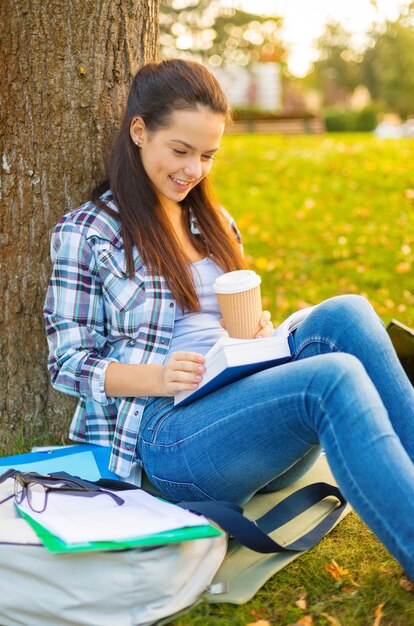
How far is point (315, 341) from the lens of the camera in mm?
2553

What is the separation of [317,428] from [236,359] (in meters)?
0.31

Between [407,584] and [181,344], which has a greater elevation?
[181,344]

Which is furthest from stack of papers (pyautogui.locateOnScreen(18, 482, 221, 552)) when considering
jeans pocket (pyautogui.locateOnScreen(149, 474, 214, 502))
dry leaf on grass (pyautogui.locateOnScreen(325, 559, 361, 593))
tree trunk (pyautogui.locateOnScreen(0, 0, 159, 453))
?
tree trunk (pyautogui.locateOnScreen(0, 0, 159, 453))

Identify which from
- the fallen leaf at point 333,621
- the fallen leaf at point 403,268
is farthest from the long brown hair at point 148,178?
the fallen leaf at point 403,268

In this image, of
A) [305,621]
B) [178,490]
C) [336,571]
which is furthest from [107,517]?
[336,571]

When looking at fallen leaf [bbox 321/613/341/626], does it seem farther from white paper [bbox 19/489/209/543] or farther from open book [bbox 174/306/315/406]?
open book [bbox 174/306/315/406]

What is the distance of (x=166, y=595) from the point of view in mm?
2117

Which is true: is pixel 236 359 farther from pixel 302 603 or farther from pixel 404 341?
pixel 404 341

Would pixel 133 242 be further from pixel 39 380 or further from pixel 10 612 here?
pixel 10 612

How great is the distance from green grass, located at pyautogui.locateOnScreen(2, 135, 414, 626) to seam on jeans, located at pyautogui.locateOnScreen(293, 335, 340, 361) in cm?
64

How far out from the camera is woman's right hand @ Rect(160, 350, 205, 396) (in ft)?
7.84

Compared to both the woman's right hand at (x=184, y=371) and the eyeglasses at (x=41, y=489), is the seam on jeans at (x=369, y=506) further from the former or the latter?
the eyeglasses at (x=41, y=489)

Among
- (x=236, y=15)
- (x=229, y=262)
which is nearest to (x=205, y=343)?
(x=229, y=262)

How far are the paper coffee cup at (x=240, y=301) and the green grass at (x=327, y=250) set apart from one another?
2.47 ft
